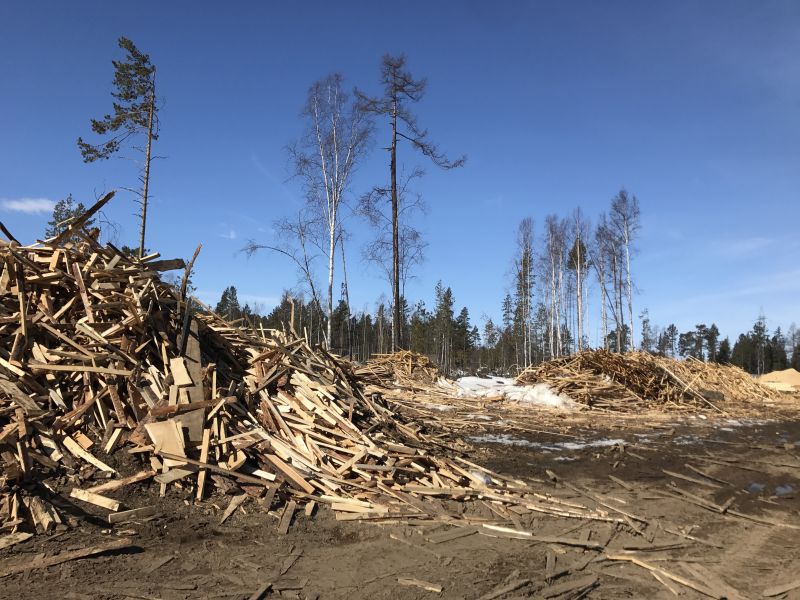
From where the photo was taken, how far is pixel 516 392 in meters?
14.8

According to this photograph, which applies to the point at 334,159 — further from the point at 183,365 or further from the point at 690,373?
→ the point at 183,365

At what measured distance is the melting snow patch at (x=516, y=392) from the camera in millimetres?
13695

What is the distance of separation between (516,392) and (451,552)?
436 inches

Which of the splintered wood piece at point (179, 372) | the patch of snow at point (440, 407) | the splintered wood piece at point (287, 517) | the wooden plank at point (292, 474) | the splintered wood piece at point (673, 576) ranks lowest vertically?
the splintered wood piece at point (673, 576)

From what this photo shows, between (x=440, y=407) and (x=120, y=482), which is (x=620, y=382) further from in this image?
(x=120, y=482)

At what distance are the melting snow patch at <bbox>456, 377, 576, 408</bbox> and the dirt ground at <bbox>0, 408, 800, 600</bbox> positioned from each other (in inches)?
282

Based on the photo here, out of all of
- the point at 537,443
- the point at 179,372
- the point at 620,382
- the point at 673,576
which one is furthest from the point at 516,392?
the point at 673,576

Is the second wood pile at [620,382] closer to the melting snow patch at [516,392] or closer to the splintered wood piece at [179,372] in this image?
the melting snow patch at [516,392]

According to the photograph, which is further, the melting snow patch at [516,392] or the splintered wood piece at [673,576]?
the melting snow patch at [516,392]

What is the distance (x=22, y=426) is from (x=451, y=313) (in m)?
57.0

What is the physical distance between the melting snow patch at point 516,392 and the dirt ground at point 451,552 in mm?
7175

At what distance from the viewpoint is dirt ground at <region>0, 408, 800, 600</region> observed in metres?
3.41

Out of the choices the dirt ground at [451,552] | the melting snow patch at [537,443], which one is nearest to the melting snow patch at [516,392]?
the melting snow patch at [537,443]

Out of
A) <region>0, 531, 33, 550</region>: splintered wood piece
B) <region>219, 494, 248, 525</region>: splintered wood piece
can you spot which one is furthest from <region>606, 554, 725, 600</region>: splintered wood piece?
<region>0, 531, 33, 550</region>: splintered wood piece
